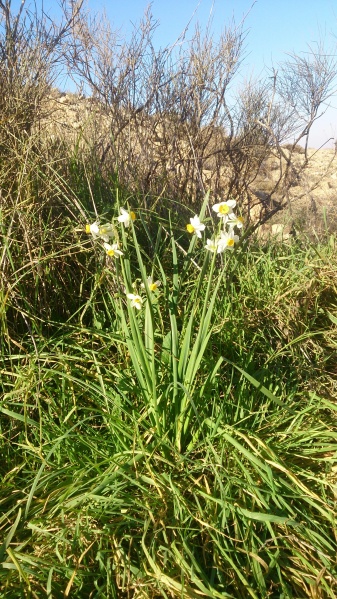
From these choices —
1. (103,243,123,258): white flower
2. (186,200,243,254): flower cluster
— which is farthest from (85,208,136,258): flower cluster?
(186,200,243,254): flower cluster

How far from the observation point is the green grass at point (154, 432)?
74.7 inches

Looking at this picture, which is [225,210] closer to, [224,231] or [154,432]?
[224,231]

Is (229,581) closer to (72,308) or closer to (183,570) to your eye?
(183,570)

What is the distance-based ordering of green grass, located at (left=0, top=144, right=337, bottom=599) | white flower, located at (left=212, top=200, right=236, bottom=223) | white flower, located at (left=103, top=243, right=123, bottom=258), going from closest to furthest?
green grass, located at (left=0, top=144, right=337, bottom=599)
white flower, located at (left=212, top=200, right=236, bottom=223)
white flower, located at (left=103, top=243, right=123, bottom=258)

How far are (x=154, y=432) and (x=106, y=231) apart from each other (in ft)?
2.49

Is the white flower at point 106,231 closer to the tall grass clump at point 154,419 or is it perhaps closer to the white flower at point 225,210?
the tall grass clump at point 154,419

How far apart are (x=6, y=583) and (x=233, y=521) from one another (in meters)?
0.75

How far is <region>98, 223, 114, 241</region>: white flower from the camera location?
7.48 feet

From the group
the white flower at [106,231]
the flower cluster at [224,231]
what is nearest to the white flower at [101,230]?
the white flower at [106,231]

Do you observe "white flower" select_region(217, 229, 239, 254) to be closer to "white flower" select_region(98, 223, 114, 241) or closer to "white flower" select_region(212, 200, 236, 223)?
"white flower" select_region(212, 200, 236, 223)

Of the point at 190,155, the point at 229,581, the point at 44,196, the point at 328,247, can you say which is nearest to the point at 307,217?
the point at 190,155

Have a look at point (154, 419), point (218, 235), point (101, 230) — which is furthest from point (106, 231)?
point (154, 419)

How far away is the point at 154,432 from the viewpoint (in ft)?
7.27

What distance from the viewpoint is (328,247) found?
3.62 metres
